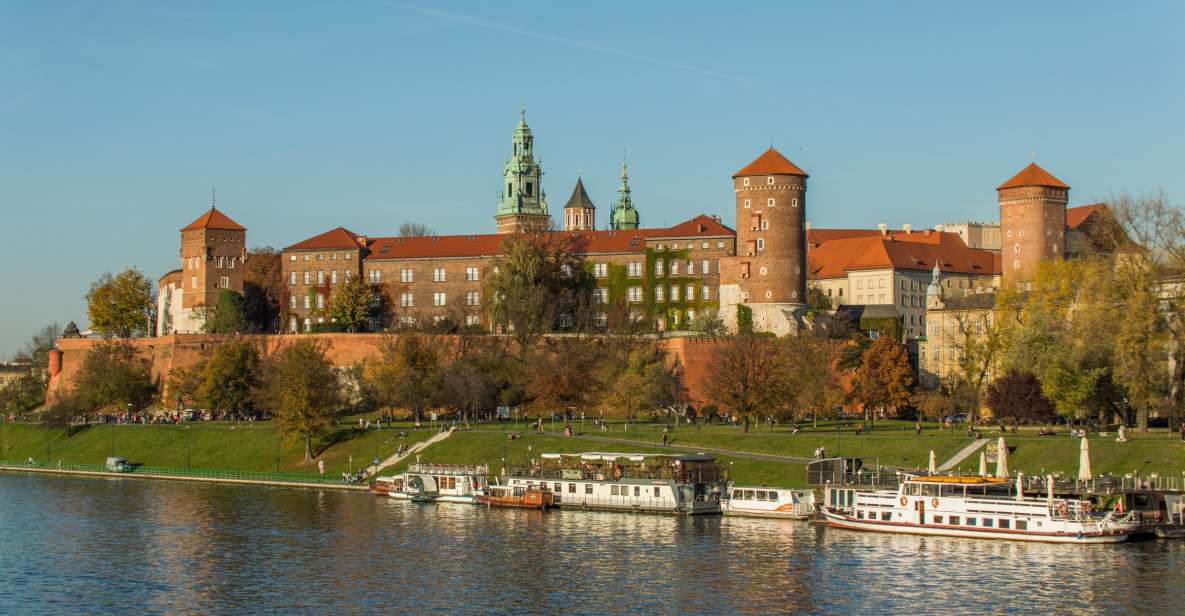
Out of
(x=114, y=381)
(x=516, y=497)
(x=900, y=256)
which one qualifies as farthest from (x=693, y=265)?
(x=516, y=497)

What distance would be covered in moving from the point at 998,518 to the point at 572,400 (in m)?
41.7

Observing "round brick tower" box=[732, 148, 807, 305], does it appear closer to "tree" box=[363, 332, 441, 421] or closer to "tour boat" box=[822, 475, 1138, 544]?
"tree" box=[363, 332, 441, 421]

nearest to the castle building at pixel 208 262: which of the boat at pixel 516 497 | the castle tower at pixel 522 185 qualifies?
the castle tower at pixel 522 185

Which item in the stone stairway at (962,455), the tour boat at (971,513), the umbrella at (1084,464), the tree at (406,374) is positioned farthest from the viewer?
the tree at (406,374)

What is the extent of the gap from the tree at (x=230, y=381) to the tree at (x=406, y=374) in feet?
25.4

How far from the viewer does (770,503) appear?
66375 mm

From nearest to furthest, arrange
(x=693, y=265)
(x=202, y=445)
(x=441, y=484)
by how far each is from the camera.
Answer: (x=441, y=484) → (x=202, y=445) → (x=693, y=265)

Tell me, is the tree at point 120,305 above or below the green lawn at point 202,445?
above

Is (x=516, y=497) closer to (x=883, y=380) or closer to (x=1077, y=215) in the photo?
(x=883, y=380)

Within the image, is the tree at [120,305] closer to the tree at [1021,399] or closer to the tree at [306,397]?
the tree at [306,397]

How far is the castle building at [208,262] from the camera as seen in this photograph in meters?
126

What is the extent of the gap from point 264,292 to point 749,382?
5627 cm

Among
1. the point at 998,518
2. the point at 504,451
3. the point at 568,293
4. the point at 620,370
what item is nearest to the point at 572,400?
the point at 620,370

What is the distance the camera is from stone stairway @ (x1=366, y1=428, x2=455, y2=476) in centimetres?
8419
